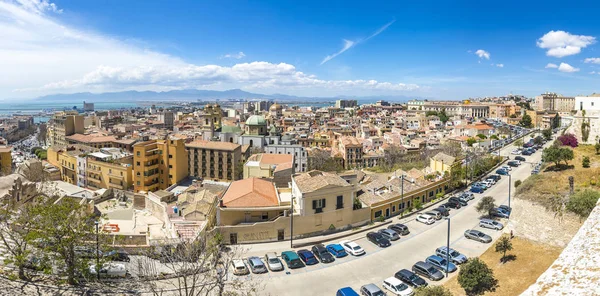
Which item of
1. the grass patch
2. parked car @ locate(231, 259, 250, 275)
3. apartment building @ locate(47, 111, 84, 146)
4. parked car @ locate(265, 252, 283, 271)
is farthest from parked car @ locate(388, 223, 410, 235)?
apartment building @ locate(47, 111, 84, 146)

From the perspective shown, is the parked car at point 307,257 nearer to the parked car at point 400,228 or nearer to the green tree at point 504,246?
the parked car at point 400,228

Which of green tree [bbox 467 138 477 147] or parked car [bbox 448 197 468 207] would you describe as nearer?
parked car [bbox 448 197 468 207]

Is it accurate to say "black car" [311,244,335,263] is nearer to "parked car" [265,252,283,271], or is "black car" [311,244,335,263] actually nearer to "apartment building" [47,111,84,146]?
"parked car" [265,252,283,271]

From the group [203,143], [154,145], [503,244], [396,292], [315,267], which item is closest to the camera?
[396,292]

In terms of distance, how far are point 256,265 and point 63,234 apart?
9.38m

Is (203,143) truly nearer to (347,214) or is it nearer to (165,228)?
(165,228)

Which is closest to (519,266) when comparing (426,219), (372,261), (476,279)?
(476,279)

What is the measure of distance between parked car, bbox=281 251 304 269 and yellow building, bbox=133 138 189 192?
26518mm

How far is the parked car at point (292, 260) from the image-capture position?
20.5 m

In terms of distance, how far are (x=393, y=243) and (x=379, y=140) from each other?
50.8 meters

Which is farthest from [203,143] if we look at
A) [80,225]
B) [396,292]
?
[396,292]

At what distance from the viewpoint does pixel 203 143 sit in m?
53.8

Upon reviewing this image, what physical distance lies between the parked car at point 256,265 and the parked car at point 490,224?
51.7ft

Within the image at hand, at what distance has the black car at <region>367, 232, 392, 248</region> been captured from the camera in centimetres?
2314
